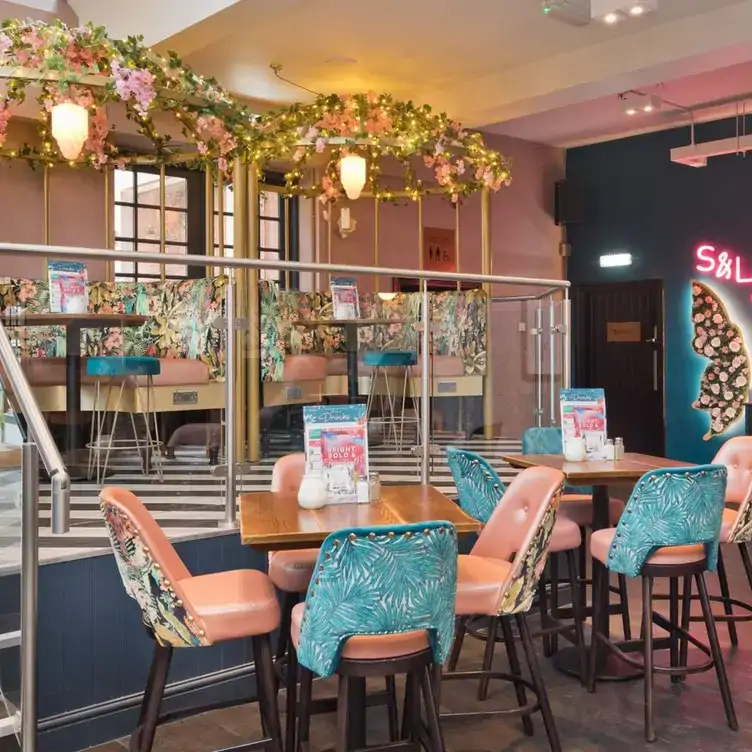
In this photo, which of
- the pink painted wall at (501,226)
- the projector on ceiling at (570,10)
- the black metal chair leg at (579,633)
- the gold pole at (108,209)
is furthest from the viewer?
the pink painted wall at (501,226)

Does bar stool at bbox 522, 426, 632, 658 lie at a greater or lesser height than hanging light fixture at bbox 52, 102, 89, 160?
lesser

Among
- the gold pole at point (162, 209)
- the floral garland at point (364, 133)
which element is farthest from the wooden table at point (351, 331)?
the gold pole at point (162, 209)

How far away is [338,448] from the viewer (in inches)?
122

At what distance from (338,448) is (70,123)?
108 inches

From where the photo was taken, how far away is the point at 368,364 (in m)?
4.21

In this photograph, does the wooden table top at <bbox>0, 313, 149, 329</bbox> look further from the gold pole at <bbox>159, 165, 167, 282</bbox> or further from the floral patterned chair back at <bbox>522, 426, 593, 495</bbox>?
the gold pole at <bbox>159, 165, 167, 282</bbox>

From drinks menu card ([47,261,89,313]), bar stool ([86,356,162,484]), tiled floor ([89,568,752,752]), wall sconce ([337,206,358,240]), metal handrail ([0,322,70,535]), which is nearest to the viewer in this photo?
metal handrail ([0,322,70,535])

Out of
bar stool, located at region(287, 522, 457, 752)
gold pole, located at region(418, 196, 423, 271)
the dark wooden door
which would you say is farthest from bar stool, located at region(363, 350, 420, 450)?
the dark wooden door

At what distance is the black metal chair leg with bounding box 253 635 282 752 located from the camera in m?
2.67

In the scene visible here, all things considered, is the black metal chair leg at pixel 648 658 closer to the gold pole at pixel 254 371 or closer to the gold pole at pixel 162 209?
the gold pole at pixel 254 371

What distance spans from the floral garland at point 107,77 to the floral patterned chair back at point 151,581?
2.69 meters

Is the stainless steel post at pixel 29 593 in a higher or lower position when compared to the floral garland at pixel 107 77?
lower

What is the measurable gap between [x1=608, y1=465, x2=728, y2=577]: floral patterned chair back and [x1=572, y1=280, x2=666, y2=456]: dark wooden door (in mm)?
6703

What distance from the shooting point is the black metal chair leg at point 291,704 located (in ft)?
9.32
